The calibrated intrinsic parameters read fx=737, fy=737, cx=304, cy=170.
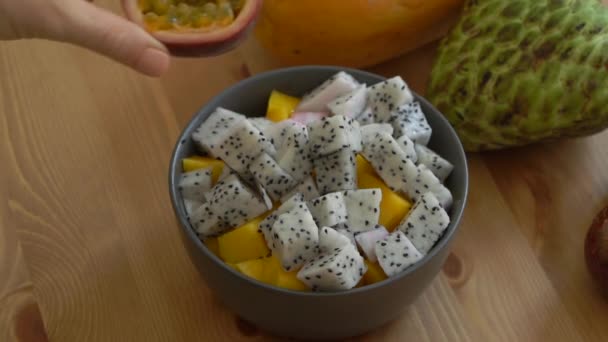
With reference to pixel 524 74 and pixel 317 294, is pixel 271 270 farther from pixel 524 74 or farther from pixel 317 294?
pixel 524 74

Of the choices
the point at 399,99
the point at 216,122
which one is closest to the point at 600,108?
Answer: the point at 399,99

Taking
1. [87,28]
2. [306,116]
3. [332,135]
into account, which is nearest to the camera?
[87,28]

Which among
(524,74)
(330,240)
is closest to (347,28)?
(524,74)

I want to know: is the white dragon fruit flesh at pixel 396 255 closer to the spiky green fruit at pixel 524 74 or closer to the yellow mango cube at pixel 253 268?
the yellow mango cube at pixel 253 268

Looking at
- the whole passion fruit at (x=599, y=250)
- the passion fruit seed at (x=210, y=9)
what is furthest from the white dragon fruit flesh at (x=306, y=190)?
the whole passion fruit at (x=599, y=250)

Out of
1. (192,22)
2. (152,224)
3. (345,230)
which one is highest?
(192,22)

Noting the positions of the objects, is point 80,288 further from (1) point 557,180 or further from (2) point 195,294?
(1) point 557,180
